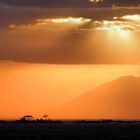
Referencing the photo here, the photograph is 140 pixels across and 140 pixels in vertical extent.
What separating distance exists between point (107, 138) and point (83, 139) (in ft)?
11.1

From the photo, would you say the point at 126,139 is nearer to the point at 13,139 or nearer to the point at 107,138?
the point at 107,138

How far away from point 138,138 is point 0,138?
51.4 feet

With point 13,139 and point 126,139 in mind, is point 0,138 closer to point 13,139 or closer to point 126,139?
point 13,139

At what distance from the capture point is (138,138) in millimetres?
90812

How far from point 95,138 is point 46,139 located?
5.65m

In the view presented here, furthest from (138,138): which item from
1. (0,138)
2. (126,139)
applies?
(0,138)

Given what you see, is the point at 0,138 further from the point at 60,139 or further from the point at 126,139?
the point at 126,139

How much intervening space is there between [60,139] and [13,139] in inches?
207

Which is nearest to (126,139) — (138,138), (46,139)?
(138,138)

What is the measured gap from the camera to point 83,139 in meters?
89.5

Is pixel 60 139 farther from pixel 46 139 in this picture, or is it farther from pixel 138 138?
pixel 138 138

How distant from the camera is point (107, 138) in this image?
91438 mm

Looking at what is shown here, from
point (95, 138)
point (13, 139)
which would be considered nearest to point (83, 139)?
point (95, 138)

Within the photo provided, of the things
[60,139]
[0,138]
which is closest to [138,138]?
[60,139]
